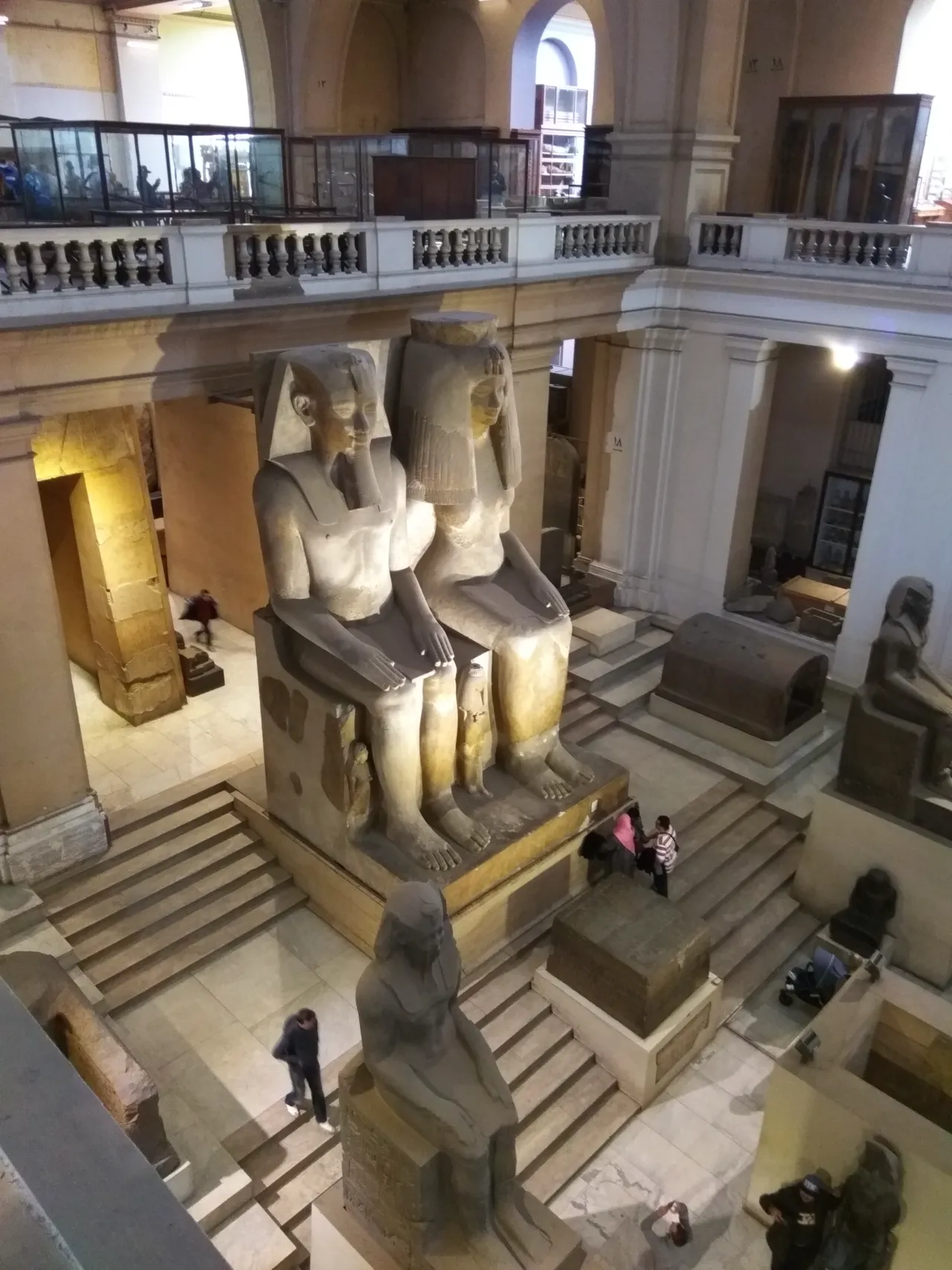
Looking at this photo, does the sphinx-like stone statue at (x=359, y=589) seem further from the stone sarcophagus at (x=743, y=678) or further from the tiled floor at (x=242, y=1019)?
the stone sarcophagus at (x=743, y=678)

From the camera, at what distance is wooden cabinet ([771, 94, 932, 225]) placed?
11.5 metres

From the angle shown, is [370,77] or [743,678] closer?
[743,678]

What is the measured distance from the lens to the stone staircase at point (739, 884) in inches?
284

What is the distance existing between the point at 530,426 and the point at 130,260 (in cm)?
426

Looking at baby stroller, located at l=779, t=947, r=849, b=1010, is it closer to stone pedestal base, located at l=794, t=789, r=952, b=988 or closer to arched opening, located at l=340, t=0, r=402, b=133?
stone pedestal base, located at l=794, t=789, r=952, b=988

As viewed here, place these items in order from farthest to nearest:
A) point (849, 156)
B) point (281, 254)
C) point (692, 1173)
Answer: point (849, 156) → point (281, 254) → point (692, 1173)

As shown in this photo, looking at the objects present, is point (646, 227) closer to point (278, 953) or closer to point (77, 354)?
point (77, 354)

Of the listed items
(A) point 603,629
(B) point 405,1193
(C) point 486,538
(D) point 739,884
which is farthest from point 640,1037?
(A) point 603,629

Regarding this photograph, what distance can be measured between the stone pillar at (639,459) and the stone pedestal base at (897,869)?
179 inches

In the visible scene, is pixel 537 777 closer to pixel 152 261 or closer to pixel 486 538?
pixel 486 538

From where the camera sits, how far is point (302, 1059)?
5.50m

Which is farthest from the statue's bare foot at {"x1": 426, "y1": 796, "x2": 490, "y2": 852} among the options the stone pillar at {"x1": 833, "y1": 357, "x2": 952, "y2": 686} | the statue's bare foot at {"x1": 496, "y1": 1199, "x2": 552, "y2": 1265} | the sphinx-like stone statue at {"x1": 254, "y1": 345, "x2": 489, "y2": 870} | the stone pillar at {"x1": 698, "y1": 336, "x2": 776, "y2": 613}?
the stone pillar at {"x1": 698, "y1": 336, "x2": 776, "y2": 613}

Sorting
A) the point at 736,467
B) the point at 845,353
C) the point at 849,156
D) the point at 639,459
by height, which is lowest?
the point at 639,459

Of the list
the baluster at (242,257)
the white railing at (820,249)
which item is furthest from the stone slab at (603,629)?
the baluster at (242,257)
